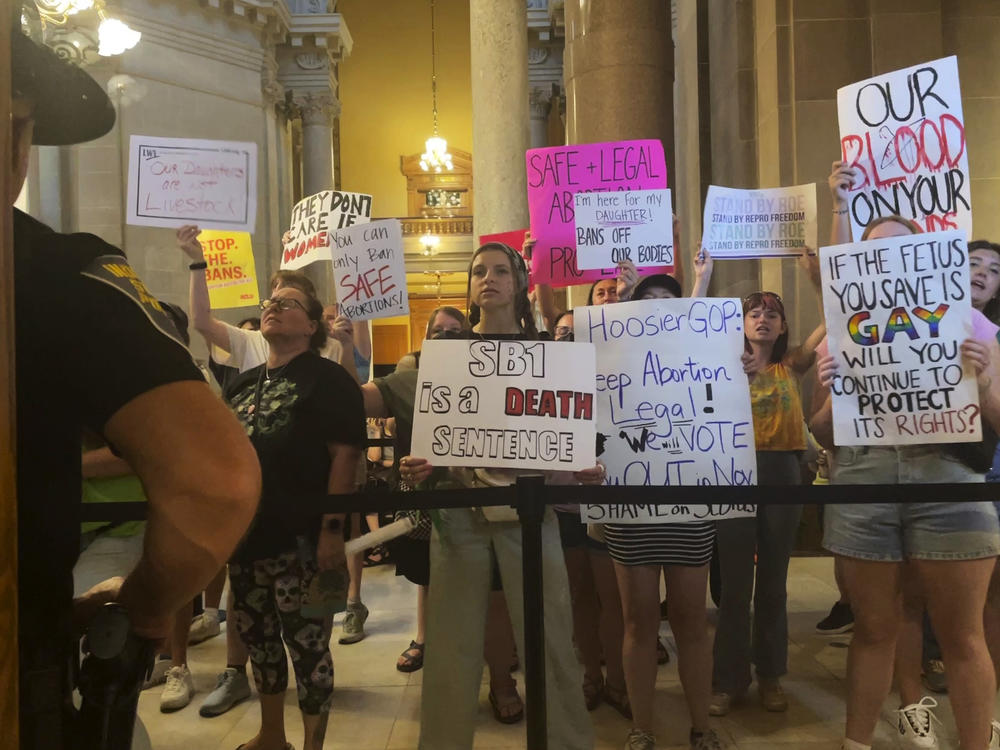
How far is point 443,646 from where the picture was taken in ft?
9.02

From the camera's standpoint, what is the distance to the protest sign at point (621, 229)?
4383mm

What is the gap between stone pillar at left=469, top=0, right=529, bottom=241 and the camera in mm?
7582

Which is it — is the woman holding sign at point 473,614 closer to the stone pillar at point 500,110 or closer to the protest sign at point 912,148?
the protest sign at point 912,148

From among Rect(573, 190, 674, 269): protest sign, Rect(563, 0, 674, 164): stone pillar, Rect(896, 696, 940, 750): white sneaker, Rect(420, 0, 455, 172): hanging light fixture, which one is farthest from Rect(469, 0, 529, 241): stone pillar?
Rect(420, 0, 455, 172): hanging light fixture

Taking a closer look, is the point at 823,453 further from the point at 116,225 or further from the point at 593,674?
the point at 116,225

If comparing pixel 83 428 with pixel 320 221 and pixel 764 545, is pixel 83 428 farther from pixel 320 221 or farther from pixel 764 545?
pixel 320 221

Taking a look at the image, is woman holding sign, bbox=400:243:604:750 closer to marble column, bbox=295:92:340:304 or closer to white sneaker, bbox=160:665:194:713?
white sneaker, bbox=160:665:194:713

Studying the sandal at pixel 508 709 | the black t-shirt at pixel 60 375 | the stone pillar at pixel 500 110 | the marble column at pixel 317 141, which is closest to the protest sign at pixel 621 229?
the sandal at pixel 508 709

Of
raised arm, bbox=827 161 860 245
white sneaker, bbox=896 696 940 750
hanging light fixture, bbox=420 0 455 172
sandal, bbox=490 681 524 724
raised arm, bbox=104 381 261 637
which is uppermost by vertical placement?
hanging light fixture, bbox=420 0 455 172

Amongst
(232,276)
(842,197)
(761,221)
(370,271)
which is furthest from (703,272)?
(232,276)

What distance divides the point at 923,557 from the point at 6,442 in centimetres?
286

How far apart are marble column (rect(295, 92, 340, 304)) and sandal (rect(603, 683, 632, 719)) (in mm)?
15503

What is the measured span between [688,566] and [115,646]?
2.48 m

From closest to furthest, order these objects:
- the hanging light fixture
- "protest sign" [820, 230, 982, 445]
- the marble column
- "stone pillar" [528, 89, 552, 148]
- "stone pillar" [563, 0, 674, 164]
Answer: "protest sign" [820, 230, 982, 445]
"stone pillar" [563, 0, 674, 164]
the marble column
"stone pillar" [528, 89, 552, 148]
the hanging light fixture
